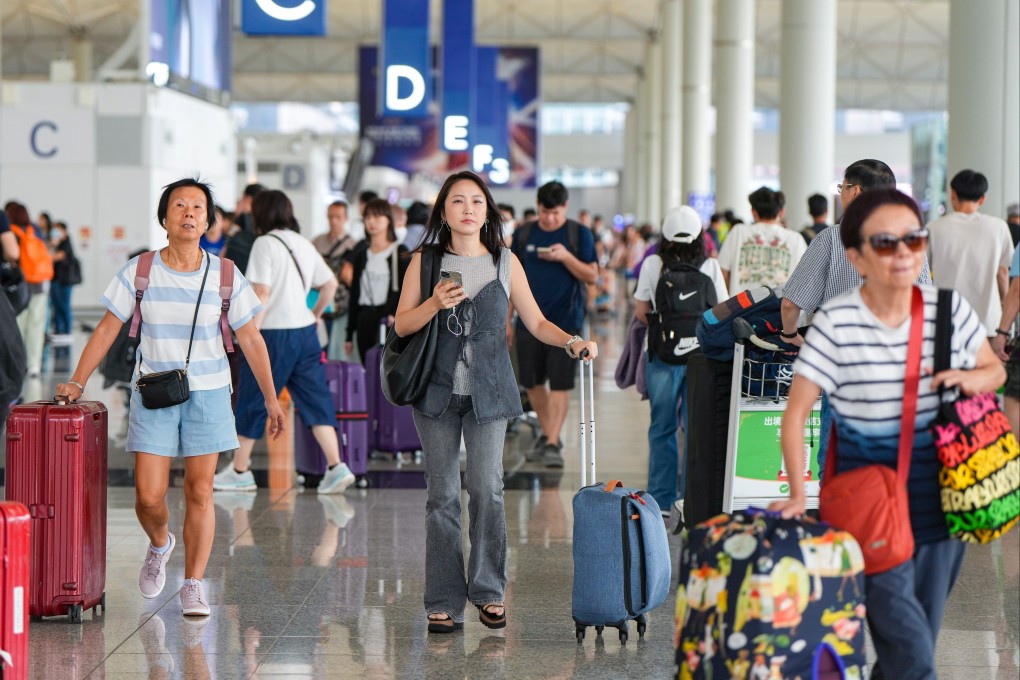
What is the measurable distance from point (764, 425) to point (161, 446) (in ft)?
7.94

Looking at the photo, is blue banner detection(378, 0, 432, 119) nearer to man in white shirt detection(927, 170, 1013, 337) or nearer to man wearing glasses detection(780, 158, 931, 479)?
man in white shirt detection(927, 170, 1013, 337)

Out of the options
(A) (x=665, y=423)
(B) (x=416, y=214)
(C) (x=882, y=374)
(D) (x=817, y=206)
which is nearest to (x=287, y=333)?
(A) (x=665, y=423)

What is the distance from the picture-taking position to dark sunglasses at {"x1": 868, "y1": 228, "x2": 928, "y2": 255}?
11.0ft

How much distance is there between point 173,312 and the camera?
5.37m

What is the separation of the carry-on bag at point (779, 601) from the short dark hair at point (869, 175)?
207cm

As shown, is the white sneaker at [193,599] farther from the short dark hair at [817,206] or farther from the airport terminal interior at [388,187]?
the short dark hair at [817,206]

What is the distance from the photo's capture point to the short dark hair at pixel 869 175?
508 cm

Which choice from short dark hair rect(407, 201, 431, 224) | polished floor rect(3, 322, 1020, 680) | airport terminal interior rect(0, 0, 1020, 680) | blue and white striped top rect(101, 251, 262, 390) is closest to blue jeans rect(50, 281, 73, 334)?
airport terminal interior rect(0, 0, 1020, 680)

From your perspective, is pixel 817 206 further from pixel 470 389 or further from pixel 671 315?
pixel 470 389

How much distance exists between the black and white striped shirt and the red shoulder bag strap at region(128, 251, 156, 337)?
94.8 inches

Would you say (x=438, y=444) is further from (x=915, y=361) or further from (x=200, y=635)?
(x=915, y=361)

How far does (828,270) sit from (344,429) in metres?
4.55

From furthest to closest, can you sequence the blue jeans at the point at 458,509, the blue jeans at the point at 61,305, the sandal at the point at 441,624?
1. the blue jeans at the point at 61,305
2. the sandal at the point at 441,624
3. the blue jeans at the point at 458,509

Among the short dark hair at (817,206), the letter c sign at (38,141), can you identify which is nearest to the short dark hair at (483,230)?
the short dark hair at (817,206)
